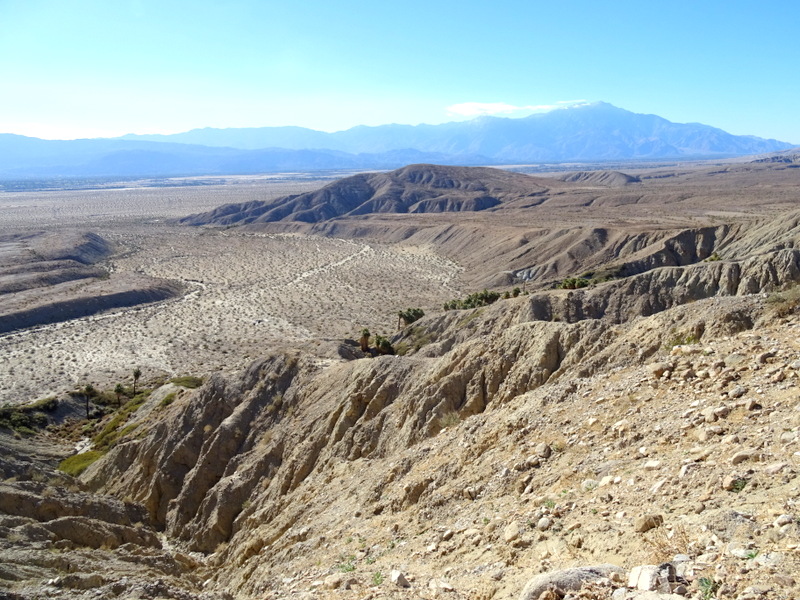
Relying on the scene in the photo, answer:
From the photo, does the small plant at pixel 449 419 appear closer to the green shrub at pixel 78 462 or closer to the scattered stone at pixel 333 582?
the scattered stone at pixel 333 582

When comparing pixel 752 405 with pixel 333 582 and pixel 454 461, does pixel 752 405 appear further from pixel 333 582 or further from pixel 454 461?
pixel 333 582

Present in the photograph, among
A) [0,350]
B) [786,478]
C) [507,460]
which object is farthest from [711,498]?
[0,350]

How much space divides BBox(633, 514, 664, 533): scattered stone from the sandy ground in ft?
108

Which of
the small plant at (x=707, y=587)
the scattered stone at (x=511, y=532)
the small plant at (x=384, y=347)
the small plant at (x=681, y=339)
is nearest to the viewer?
the small plant at (x=707, y=587)

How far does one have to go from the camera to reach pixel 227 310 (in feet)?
226

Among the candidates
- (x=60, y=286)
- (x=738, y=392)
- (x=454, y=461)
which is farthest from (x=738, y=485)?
(x=60, y=286)

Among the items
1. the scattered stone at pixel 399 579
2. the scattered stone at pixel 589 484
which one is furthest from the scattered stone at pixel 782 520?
the scattered stone at pixel 399 579

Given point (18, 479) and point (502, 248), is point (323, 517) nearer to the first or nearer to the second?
point (18, 479)

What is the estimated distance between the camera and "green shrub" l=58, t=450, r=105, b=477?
1179 inches

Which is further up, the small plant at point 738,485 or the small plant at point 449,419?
the small plant at point 738,485

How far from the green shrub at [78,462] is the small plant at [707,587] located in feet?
98.4

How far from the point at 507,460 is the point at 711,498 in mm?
5075

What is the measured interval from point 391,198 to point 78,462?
425ft

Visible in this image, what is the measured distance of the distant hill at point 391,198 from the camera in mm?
147875
